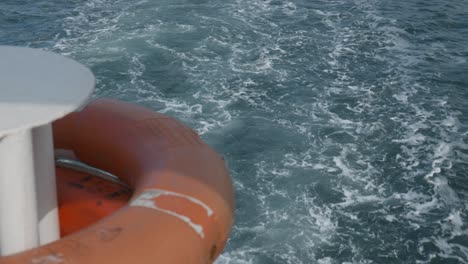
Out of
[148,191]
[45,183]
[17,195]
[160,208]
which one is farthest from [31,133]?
[160,208]

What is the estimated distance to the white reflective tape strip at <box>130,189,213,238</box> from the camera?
555 cm

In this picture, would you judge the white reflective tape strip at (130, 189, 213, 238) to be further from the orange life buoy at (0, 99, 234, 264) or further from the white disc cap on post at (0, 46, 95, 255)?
the white disc cap on post at (0, 46, 95, 255)

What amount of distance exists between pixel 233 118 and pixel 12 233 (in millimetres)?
11552

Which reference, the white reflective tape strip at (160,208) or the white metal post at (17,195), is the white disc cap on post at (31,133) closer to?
the white metal post at (17,195)

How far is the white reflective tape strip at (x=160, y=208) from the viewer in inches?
219

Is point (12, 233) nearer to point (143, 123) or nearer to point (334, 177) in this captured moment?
point (143, 123)

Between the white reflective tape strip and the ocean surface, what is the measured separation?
7.22 metres

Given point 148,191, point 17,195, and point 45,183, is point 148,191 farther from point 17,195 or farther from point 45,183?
point 17,195

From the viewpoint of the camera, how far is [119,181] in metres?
7.22

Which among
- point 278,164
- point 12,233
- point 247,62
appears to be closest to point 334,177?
point 278,164

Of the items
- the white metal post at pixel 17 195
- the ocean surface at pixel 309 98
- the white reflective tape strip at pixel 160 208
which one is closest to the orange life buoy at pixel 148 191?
the white reflective tape strip at pixel 160 208

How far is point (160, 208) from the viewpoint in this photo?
556cm

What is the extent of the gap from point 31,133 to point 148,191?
3.32 ft

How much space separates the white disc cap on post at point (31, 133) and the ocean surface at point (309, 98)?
7183 mm
